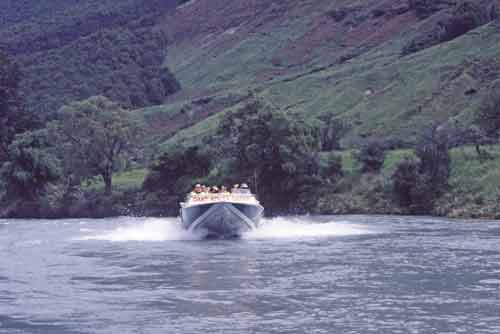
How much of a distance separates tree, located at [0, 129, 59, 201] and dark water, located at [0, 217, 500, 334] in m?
40.7

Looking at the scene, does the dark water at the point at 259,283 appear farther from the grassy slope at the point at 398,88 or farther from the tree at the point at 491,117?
Answer: the grassy slope at the point at 398,88

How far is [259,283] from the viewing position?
33969mm

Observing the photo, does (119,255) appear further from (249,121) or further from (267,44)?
(267,44)

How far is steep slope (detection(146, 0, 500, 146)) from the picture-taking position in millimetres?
101938

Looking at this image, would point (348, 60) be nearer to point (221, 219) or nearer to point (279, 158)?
point (279, 158)

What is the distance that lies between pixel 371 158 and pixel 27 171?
3433 cm

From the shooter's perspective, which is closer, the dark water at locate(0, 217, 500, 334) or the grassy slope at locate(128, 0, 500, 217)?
the dark water at locate(0, 217, 500, 334)

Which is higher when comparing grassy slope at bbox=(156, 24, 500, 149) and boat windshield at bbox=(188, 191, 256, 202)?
grassy slope at bbox=(156, 24, 500, 149)

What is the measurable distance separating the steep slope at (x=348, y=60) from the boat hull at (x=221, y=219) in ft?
119

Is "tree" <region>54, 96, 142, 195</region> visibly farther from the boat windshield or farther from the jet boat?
the boat windshield

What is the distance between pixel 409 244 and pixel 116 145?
54.7 meters

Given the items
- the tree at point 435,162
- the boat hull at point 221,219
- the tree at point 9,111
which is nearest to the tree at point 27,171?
the tree at point 9,111

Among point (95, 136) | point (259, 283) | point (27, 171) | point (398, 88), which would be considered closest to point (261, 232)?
point (259, 283)

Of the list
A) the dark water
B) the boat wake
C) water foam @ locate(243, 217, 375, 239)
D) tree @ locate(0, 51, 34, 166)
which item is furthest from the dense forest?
the dark water
